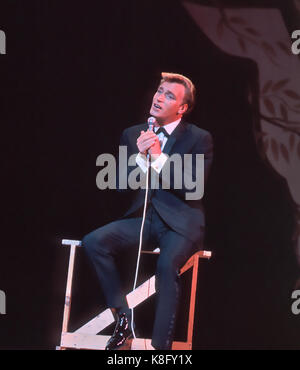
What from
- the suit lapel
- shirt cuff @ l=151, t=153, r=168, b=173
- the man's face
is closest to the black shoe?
shirt cuff @ l=151, t=153, r=168, b=173

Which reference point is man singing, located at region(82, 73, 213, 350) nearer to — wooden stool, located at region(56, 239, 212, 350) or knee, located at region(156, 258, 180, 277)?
knee, located at region(156, 258, 180, 277)

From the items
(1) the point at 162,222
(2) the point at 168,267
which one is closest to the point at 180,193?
(1) the point at 162,222

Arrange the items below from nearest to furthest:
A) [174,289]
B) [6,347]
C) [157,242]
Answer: [174,289] < [157,242] < [6,347]

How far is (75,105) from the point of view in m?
3.20

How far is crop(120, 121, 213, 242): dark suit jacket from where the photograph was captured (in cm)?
280

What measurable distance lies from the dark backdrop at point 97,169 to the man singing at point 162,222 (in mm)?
235

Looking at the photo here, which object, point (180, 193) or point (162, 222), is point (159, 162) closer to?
point (180, 193)

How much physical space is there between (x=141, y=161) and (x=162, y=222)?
0.33 meters

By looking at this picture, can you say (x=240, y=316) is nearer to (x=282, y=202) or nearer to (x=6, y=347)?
(x=282, y=202)

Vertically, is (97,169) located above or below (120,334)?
above

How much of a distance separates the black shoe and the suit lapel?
89cm

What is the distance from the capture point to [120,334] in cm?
260
